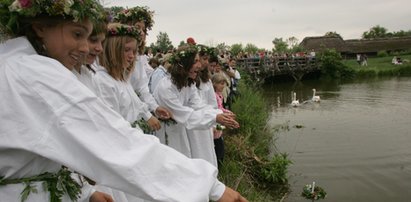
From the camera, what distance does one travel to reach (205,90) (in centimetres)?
575

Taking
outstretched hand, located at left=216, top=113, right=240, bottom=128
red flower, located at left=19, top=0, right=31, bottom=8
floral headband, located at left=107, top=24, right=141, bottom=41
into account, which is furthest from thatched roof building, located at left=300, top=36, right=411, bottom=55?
red flower, located at left=19, top=0, right=31, bottom=8

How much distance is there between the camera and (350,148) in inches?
416

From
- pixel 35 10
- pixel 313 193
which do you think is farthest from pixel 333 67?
pixel 35 10

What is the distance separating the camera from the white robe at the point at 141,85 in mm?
4652

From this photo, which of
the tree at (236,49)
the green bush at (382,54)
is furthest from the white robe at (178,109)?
the green bush at (382,54)

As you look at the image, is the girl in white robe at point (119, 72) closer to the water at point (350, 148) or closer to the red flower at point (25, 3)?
the red flower at point (25, 3)

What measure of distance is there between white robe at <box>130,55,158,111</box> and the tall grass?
1700 mm

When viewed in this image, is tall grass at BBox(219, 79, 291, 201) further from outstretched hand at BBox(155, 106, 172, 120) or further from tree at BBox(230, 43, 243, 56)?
tree at BBox(230, 43, 243, 56)

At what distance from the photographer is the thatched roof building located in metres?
55.8

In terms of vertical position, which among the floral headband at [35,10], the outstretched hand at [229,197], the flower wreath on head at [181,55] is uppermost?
the floral headband at [35,10]

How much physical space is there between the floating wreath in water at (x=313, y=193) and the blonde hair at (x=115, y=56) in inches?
181

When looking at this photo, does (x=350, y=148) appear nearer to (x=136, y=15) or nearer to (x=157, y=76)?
(x=157, y=76)

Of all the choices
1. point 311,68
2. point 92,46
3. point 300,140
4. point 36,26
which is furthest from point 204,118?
point 311,68

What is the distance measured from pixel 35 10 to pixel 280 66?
31.6 meters
